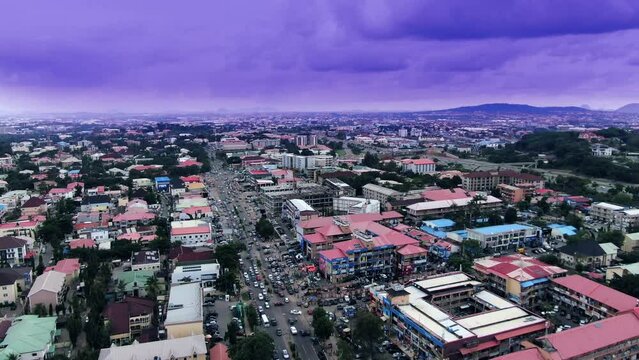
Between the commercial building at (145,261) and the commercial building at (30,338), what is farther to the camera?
the commercial building at (145,261)

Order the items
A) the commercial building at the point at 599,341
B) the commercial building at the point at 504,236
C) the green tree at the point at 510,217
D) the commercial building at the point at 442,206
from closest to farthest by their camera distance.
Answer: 1. the commercial building at the point at 599,341
2. the commercial building at the point at 504,236
3. the green tree at the point at 510,217
4. the commercial building at the point at 442,206

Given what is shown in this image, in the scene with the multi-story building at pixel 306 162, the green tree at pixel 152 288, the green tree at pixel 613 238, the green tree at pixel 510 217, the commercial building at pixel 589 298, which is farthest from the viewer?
the multi-story building at pixel 306 162

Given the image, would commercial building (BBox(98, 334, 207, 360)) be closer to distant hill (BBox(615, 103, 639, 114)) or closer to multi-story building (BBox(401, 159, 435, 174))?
multi-story building (BBox(401, 159, 435, 174))

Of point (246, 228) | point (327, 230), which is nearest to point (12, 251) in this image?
point (246, 228)

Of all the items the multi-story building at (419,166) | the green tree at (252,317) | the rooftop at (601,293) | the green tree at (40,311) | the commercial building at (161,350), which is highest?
the multi-story building at (419,166)

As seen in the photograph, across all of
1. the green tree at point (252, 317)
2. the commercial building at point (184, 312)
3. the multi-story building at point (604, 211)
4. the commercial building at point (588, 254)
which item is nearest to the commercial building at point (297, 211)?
the commercial building at point (184, 312)

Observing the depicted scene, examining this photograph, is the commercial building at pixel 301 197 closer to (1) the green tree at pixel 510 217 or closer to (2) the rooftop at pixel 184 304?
(1) the green tree at pixel 510 217

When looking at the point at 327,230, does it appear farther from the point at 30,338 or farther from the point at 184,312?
the point at 30,338
